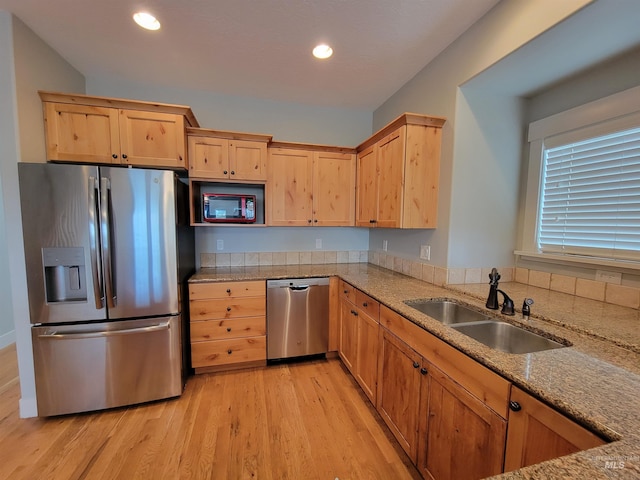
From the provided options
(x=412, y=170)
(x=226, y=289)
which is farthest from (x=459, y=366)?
(x=226, y=289)

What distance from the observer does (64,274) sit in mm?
1908

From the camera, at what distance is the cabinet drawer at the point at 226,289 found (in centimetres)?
241

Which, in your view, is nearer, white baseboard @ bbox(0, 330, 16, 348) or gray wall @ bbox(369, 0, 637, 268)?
gray wall @ bbox(369, 0, 637, 268)

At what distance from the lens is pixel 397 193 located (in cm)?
226

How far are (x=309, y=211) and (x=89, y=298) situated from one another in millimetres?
1995

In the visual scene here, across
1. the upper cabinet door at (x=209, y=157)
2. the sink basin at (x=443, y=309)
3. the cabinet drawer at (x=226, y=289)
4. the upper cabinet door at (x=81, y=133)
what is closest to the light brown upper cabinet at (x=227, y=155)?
the upper cabinet door at (x=209, y=157)

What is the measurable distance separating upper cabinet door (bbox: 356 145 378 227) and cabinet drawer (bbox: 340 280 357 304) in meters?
0.66

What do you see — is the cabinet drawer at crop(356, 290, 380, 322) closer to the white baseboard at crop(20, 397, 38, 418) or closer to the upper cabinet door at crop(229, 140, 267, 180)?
the upper cabinet door at crop(229, 140, 267, 180)

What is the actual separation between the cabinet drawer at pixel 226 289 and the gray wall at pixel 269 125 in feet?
2.10

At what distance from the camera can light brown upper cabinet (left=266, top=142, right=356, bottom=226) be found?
2857 millimetres

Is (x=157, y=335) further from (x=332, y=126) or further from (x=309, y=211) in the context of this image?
(x=332, y=126)

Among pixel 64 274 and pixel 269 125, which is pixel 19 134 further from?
pixel 269 125

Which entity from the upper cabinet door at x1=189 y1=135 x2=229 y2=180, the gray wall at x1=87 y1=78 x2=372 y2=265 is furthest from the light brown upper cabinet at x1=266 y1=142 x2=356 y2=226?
the upper cabinet door at x1=189 y1=135 x2=229 y2=180

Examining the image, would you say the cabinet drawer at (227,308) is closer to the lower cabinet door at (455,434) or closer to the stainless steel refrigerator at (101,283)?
the stainless steel refrigerator at (101,283)
